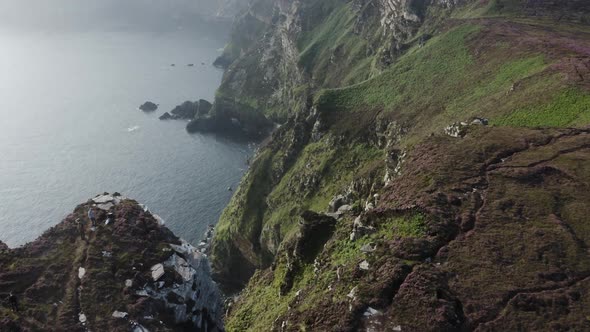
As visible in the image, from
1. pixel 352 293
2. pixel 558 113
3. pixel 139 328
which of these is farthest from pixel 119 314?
pixel 558 113

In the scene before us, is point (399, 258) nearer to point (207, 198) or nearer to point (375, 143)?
point (375, 143)

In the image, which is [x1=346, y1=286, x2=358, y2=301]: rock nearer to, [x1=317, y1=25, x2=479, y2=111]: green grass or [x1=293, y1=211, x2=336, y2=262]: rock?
[x1=293, y1=211, x2=336, y2=262]: rock

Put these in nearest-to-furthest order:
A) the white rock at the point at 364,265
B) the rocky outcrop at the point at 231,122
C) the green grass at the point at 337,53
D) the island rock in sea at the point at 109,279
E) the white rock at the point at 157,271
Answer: the white rock at the point at 364,265 < the island rock in sea at the point at 109,279 < the white rock at the point at 157,271 < the green grass at the point at 337,53 < the rocky outcrop at the point at 231,122

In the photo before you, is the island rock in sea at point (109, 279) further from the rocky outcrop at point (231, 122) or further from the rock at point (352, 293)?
the rocky outcrop at point (231, 122)

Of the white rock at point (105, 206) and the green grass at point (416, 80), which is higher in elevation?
the green grass at point (416, 80)

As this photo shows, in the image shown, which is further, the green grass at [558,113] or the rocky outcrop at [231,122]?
the rocky outcrop at [231,122]

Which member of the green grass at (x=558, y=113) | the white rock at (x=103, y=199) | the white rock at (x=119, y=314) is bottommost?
the white rock at (x=119, y=314)

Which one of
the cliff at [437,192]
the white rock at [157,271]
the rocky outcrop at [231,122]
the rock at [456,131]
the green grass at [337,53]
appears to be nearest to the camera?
the cliff at [437,192]

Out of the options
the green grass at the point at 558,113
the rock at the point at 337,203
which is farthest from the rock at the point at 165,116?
the green grass at the point at 558,113
